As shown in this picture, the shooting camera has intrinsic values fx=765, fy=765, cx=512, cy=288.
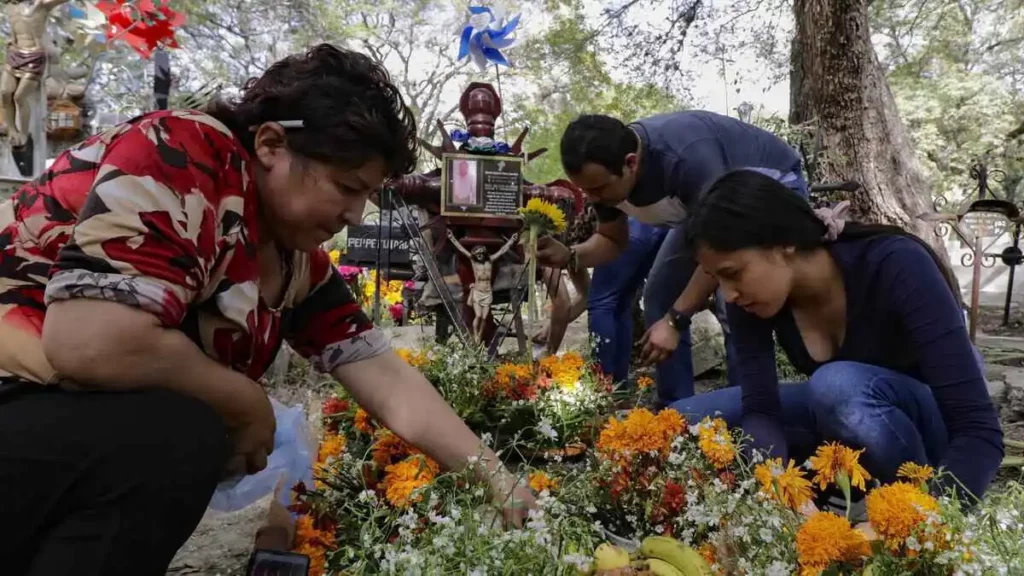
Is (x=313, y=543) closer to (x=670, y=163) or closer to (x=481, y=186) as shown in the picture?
(x=670, y=163)

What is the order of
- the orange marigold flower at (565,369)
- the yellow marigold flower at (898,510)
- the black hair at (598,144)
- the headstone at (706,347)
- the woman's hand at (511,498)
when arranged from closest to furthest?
1. the yellow marigold flower at (898,510)
2. the woman's hand at (511,498)
3. the black hair at (598,144)
4. the orange marigold flower at (565,369)
5. the headstone at (706,347)

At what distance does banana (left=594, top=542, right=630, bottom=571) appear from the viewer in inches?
63.9

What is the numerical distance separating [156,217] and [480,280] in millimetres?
3497

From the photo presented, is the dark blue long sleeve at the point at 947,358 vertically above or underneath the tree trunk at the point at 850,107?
underneath

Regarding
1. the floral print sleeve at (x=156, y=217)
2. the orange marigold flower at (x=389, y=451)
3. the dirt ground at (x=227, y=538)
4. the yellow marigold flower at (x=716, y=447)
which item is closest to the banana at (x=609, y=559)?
Answer: the yellow marigold flower at (x=716, y=447)

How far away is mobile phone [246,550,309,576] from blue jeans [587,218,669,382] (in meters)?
2.77

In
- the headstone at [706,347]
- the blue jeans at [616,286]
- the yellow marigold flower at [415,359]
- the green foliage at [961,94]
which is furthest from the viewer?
the green foliage at [961,94]

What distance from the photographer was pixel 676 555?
1.63 meters

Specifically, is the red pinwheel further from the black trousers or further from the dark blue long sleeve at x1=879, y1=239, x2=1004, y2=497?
the dark blue long sleeve at x1=879, y1=239, x2=1004, y2=497

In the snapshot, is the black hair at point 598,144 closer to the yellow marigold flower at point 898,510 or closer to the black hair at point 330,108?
the black hair at point 330,108

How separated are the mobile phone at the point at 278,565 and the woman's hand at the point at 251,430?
0.19 meters

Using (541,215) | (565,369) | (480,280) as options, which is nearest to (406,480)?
(565,369)

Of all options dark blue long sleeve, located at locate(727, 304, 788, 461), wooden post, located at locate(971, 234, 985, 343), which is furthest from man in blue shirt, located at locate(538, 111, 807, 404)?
wooden post, located at locate(971, 234, 985, 343)

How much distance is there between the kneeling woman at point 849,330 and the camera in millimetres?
1971
